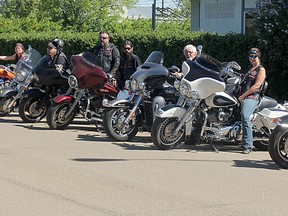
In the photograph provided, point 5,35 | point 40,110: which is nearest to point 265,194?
point 40,110

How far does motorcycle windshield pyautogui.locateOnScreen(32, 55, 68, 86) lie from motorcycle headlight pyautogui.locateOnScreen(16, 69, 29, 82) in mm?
774

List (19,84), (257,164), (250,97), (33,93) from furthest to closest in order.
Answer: (19,84) → (33,93) → (250,97) → (257,164)

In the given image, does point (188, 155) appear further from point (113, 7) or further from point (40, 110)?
point (113, 7)

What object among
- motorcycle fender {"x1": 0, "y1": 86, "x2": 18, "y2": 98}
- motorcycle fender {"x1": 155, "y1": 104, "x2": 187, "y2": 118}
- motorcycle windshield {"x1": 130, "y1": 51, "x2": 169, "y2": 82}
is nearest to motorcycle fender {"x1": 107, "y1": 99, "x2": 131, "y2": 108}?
motorcycle windshield {"x1": 130, "y1": 51, "x2": 169, "y2": 82}

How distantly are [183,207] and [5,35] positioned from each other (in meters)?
19.8

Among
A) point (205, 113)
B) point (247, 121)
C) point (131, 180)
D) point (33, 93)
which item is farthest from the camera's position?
point (33, 93)

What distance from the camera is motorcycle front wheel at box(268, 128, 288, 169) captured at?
9469 millimetres

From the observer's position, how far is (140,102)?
1230 cm

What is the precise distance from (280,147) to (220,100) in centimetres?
180

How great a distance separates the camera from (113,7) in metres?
37.0

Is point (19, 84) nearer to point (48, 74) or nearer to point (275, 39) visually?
point (48, 74)

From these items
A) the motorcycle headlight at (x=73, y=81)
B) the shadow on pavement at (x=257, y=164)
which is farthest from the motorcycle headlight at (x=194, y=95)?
the motorcycle headlight at (x=73, y=81)

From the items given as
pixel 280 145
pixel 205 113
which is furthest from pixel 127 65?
pixel 280 145

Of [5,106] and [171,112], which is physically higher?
[171,112]
